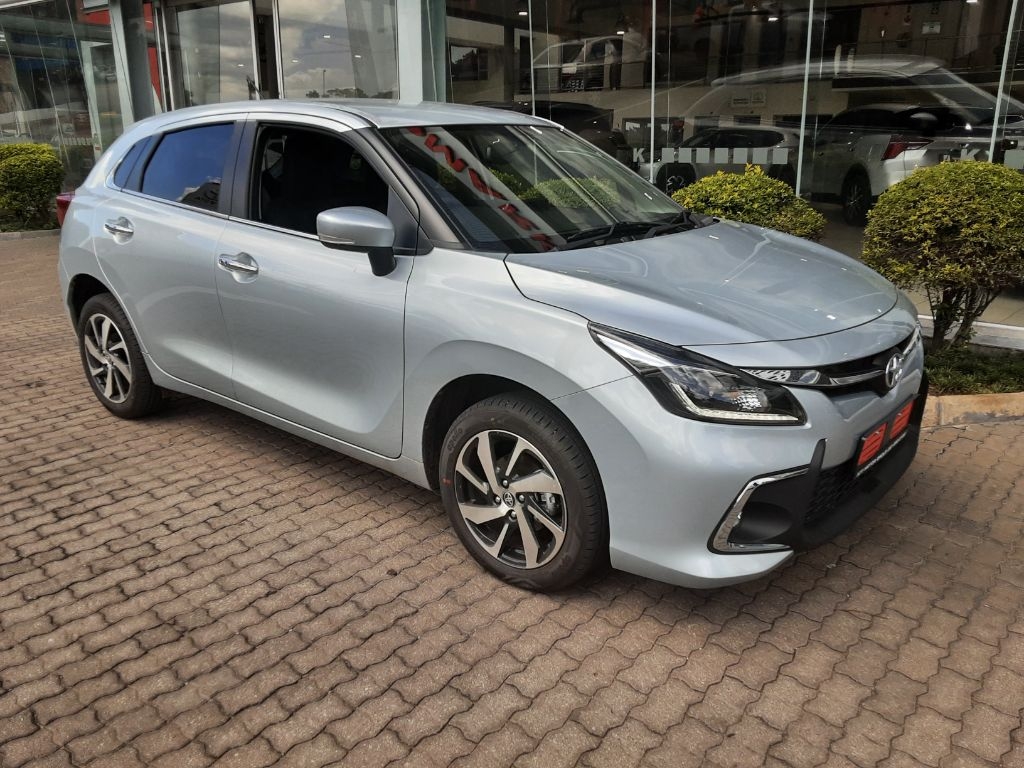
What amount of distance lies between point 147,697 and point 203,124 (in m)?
2.76

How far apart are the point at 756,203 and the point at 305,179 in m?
3.42

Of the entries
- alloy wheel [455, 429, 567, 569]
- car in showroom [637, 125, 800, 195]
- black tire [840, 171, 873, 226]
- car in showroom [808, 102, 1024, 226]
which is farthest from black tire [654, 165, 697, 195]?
alloy wheel [455, 429, 567, 569]

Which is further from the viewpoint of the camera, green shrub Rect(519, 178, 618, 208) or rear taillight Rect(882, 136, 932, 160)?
rear taillight Rect(882, 136, 932, 160)

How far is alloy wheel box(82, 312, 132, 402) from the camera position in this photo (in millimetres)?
4699

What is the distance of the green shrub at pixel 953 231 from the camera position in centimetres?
486

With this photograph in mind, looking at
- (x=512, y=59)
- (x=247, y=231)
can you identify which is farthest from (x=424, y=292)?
(x=512, y=59)

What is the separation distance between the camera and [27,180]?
42.7ft

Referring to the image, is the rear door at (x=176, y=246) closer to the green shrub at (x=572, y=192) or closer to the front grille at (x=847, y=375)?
the green shrub at (x=572, y=192)

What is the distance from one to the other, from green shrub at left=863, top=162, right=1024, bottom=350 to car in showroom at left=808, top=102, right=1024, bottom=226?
5.99 ft

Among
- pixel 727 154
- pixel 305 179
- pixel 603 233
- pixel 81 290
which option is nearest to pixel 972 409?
pixel 603 233

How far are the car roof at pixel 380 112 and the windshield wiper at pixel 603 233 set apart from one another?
83 centimetres

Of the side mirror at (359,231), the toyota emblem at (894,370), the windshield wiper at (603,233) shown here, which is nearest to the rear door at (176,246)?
the side mirror at (359,231)

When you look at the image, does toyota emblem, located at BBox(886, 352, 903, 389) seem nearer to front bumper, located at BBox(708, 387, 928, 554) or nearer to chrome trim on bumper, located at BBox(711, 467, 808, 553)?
front bumper, located at BBox(708, 387, 928, 554)

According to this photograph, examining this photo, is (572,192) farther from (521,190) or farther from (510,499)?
(510,499)
